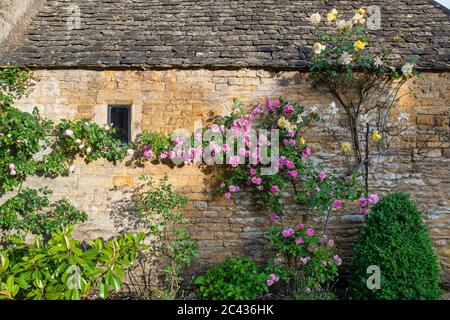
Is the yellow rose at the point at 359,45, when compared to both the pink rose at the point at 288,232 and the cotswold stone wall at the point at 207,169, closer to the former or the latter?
the cotswold stone wall at the point at 207,169

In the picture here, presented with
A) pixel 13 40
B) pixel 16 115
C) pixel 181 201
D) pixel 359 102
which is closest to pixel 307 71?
pixel 359 102

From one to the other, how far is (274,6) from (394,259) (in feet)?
14.9

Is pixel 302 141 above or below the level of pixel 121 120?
below

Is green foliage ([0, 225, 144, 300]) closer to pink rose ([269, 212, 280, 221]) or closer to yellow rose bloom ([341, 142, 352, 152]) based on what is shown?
pink rose ([269, 212, 280, 221])

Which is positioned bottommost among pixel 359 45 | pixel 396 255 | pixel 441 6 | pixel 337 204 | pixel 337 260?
pixel 337 260

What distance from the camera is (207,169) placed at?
5.63 m

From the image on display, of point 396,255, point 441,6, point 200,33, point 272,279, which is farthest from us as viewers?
point 441,6

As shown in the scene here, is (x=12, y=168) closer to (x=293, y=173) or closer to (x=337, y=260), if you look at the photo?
(x=293, y=173)

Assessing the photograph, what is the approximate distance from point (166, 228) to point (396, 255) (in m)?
3.05

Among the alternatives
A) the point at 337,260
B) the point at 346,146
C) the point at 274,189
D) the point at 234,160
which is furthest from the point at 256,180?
the point at 337,260

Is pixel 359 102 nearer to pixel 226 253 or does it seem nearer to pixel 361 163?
pixel 361 163

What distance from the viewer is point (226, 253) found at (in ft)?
18.2

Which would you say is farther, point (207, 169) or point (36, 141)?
point (207, 169)
